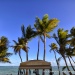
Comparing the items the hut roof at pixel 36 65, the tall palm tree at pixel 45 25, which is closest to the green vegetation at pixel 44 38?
the tall palm tree at pixel 45 25

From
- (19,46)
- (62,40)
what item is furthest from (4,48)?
(62,40)

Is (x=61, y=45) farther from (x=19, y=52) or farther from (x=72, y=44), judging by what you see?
(x=19, y=52)

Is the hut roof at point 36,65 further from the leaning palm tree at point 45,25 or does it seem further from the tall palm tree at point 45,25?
the tall palm tree at point 45,25

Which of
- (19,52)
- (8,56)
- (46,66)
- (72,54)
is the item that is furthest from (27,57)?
(46,66)

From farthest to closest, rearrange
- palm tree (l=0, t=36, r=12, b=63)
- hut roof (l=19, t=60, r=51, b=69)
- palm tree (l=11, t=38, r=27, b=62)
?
1. palm tree (l=11, t=38, r=27, b=62)
2. palm tree (l=0, t=36, r=12, b=63)
3. hut roof (l=19, t=60, r=51, b=69)

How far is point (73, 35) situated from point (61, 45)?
4.18 m

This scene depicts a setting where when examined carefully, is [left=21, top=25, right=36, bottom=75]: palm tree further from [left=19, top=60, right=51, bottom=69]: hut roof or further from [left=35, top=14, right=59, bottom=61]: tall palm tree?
[left=19, top=60, right=51, bottom=69]: hut roof

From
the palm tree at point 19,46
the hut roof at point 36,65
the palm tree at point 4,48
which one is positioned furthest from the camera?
the palm tree at point 19,46

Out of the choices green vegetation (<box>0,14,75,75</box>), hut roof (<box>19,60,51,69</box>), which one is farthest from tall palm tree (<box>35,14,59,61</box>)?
hut roof (<box>19,60,51,69</box>)

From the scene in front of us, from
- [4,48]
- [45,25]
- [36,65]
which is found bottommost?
[36,65]

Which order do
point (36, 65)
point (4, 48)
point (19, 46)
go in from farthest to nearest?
point (19, 46), point (4, 48), point (36, 65)

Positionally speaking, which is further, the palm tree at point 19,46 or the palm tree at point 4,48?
the palm tree at point 19,46

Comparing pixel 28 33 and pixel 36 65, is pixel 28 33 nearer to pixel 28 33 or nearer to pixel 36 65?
pixel 28 33

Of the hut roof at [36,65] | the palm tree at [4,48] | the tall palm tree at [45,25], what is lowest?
the hut roof at [36,65]
